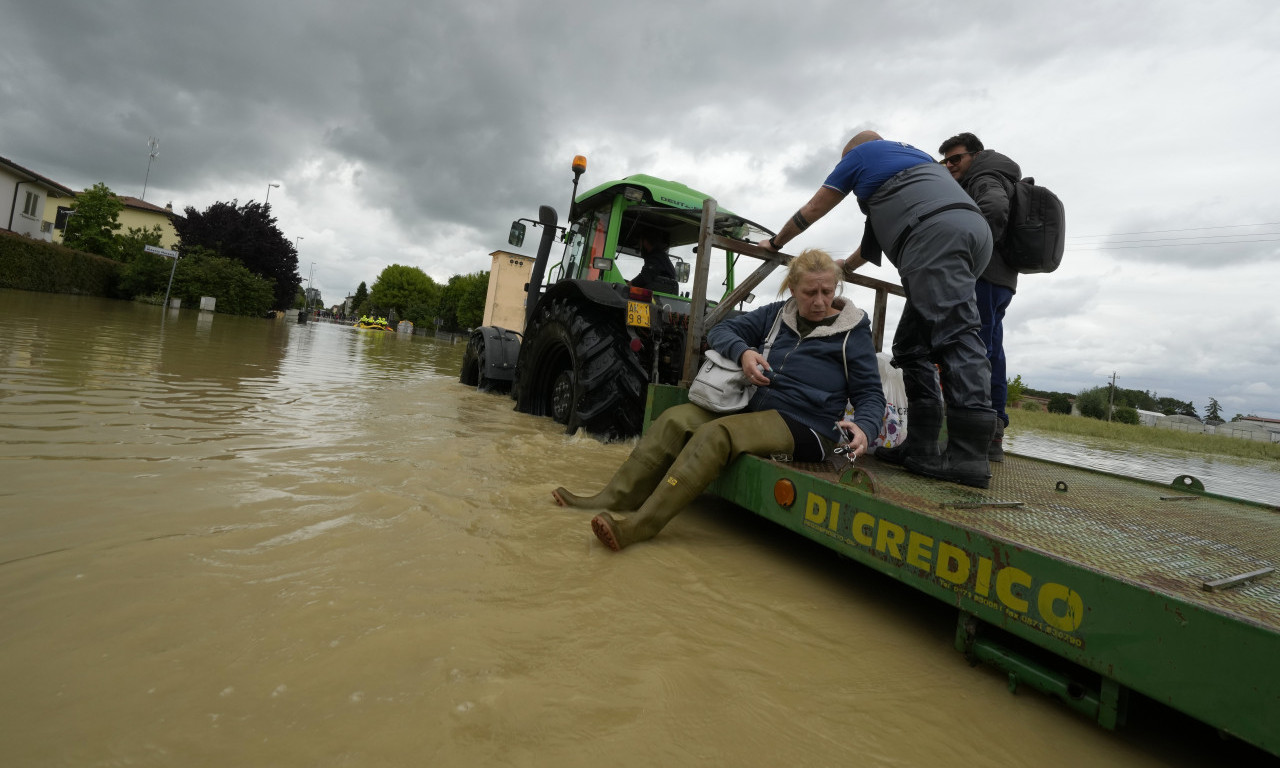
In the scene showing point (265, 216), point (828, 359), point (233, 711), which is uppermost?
point (265, 216)

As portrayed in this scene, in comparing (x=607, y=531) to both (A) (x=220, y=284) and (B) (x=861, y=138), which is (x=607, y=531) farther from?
(A) (x=220, y=284)

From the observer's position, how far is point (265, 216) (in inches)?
1416

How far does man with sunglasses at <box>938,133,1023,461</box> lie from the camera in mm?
3127

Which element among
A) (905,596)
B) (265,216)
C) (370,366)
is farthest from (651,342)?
(265,216)

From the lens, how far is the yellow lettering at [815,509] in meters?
2.07

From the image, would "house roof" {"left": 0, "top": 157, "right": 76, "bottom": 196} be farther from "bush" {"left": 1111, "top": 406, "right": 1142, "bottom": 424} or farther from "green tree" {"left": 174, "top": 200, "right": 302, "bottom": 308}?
"bush" {"left": 1111, "top": 406, "right": 1142, "bottom": 424}

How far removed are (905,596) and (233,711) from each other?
2.17m

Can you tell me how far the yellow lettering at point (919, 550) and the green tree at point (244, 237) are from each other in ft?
123

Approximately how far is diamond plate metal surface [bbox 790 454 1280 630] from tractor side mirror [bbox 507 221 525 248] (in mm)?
4935

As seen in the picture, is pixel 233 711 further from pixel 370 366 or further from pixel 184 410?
pixel 370 366

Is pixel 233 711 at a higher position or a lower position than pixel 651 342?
lower

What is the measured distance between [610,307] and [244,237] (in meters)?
37.5

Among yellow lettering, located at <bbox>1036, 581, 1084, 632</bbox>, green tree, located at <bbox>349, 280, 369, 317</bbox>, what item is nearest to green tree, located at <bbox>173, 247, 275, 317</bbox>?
yellow lettering, located at <bbox>1036, 581, 1084, 632</bbox>

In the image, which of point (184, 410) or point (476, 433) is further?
point (476, 433)
